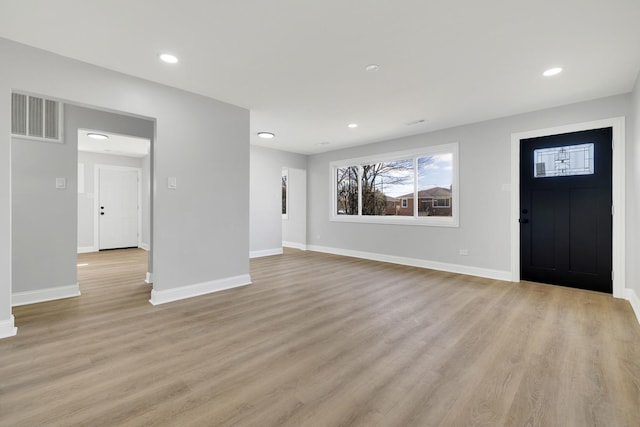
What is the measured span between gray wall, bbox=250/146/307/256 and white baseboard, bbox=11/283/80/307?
326cm

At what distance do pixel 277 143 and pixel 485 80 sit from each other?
4.17 metres

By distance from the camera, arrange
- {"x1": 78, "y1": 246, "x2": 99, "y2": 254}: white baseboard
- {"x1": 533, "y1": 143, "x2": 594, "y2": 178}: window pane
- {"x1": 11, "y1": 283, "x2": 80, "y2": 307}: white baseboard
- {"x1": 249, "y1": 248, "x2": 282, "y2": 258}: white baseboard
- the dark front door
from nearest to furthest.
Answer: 1. {"x1": 11, "y1": 283, "x2": 80, "y2": 307}: white baseboard
2. the dark front door
3. {"x1": 533, "y1": 143, "x2": 594, "y2": 178}: window pane
4. {"x1": 249, "y1": 248, "x2": 282, "y2": 258}: white baseboard
5. {"x1": 78, "y1": 246, "x2": 99, "y2": 254}: white baseboard

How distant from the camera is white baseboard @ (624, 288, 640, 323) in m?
2.93

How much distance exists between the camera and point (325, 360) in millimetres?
2113

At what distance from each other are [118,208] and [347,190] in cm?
607

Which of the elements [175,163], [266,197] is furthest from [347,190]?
[175,163]

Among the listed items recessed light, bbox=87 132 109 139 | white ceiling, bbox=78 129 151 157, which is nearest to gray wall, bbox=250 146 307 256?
white ceiling, bbox=78 129 151 157

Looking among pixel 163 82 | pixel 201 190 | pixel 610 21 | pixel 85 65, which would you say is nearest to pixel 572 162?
pixel 610 21

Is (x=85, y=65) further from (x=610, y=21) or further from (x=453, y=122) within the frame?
(x=453, y=122)

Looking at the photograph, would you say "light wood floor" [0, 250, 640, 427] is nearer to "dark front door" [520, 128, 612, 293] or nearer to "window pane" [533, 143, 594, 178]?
"dark front door" [520, 128, 612, 293]

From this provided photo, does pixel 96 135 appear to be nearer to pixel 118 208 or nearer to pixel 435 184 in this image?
pixel 118 208

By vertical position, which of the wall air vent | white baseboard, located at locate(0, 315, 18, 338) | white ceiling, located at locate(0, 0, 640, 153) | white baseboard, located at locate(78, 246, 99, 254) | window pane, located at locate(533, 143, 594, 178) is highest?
white ceiling, located at locate(0, 0, 640, 153)

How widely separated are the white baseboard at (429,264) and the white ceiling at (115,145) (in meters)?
4.77

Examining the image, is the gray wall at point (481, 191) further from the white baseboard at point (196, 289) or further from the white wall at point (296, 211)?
the white baseboard at point (196, 289)
